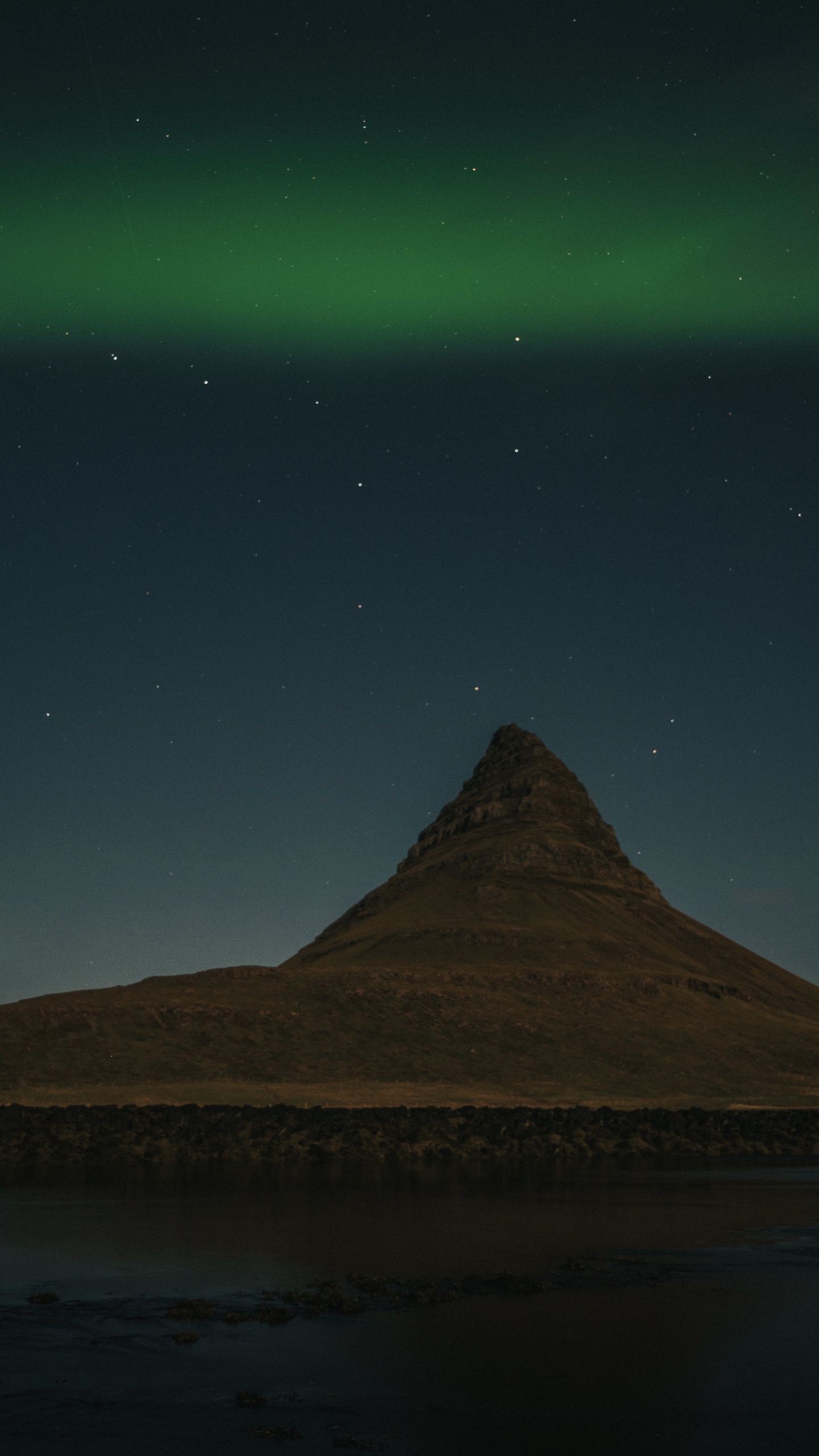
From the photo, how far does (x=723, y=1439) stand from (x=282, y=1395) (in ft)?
13.1

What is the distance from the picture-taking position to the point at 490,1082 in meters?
81.8

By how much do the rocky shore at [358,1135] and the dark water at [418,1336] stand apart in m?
17.0

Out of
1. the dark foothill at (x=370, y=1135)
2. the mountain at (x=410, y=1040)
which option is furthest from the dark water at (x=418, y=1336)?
the mountain at (x=410, y=1040)

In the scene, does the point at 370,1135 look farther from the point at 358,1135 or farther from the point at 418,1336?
the point at 418,1336

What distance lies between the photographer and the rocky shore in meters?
42.8

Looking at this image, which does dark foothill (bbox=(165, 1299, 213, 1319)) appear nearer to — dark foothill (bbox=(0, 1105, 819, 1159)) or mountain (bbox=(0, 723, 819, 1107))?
dark foothill (bbox=(0, 1105, 819, 1159))

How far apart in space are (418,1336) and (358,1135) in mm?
33936

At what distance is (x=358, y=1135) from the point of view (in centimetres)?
4594

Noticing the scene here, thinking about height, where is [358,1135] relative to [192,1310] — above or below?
below

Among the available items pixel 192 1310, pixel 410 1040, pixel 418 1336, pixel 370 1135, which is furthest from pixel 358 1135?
pixel 410 1040

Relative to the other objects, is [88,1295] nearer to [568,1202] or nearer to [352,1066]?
[568,1202]

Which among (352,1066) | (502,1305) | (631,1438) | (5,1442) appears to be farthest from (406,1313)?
(352,1066)


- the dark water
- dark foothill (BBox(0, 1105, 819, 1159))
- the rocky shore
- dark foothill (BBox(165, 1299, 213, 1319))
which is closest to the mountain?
the rocky shore

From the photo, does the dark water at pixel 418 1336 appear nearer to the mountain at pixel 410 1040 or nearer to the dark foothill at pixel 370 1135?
the dark foothill at pixel 370 1135
